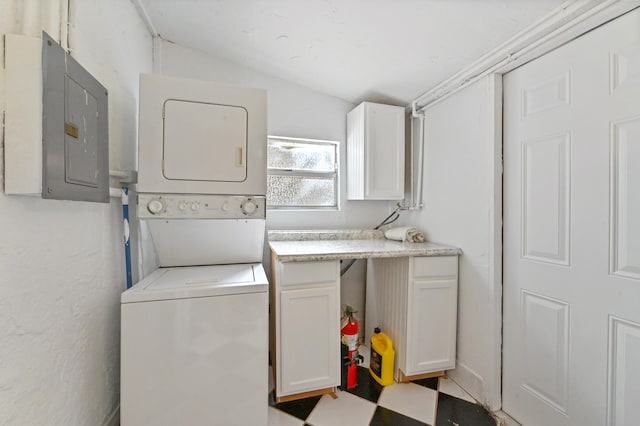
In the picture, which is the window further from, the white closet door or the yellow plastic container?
the white closet door

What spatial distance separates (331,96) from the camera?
2.39 meters

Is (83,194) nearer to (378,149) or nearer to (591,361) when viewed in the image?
(378,149)

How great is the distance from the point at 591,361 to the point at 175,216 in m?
2.08

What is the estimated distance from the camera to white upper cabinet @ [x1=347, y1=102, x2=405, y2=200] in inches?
84.4

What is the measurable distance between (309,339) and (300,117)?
5.82 ft

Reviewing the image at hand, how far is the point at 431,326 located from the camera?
1755mm

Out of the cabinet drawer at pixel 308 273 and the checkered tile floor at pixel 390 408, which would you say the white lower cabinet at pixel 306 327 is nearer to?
the cabinet drawer at pixel 308 273

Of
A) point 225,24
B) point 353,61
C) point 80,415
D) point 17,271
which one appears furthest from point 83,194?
point 353,61

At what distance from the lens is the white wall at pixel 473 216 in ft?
5.13

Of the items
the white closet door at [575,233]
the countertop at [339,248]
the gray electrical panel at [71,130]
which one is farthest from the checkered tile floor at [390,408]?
the gray electrical panel at [71,130]

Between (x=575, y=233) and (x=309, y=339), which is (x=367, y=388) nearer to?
(x=309, y=339)

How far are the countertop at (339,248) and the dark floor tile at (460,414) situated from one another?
91 cm

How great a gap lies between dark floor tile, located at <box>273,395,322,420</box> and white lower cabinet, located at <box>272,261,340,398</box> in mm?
92

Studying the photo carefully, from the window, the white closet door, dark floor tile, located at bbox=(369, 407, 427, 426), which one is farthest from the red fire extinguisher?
the window
